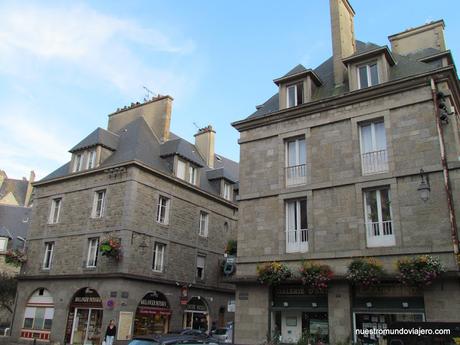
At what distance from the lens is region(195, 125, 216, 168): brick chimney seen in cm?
2953

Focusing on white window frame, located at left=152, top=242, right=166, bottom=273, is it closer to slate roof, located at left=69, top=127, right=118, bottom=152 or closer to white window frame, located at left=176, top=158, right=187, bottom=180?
white window frame, located at left=176, top=158, right=187, bottom=180

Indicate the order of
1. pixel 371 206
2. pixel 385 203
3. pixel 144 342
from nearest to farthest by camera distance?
1. pixel 144 342
2. pixel 385 203
3. pixel 371 206

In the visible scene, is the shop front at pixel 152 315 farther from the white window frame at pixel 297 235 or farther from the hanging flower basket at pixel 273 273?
the white window frame at pixel 297 235

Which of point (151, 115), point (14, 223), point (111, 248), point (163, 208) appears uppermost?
point (151, 115)

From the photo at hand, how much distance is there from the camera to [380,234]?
13.5 m

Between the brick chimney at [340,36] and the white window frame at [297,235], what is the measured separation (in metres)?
4.86

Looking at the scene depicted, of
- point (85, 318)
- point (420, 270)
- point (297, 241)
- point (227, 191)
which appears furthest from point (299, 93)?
point (85, 318)

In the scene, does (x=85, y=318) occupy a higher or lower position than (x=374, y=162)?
lower

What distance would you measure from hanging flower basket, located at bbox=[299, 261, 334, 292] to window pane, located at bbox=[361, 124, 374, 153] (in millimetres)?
4079

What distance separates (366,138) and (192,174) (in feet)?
42.1

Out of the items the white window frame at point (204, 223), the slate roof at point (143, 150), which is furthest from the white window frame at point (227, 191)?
the white window frame at point (204, 223)

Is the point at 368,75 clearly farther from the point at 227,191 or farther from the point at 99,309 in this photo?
the point at 99,309

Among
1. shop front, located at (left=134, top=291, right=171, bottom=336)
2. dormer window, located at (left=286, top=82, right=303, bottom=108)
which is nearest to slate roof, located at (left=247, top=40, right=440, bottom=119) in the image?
dormer window, located at (left=286, top=82, right=303, bottom=108)

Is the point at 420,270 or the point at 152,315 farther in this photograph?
the point at 152,315
